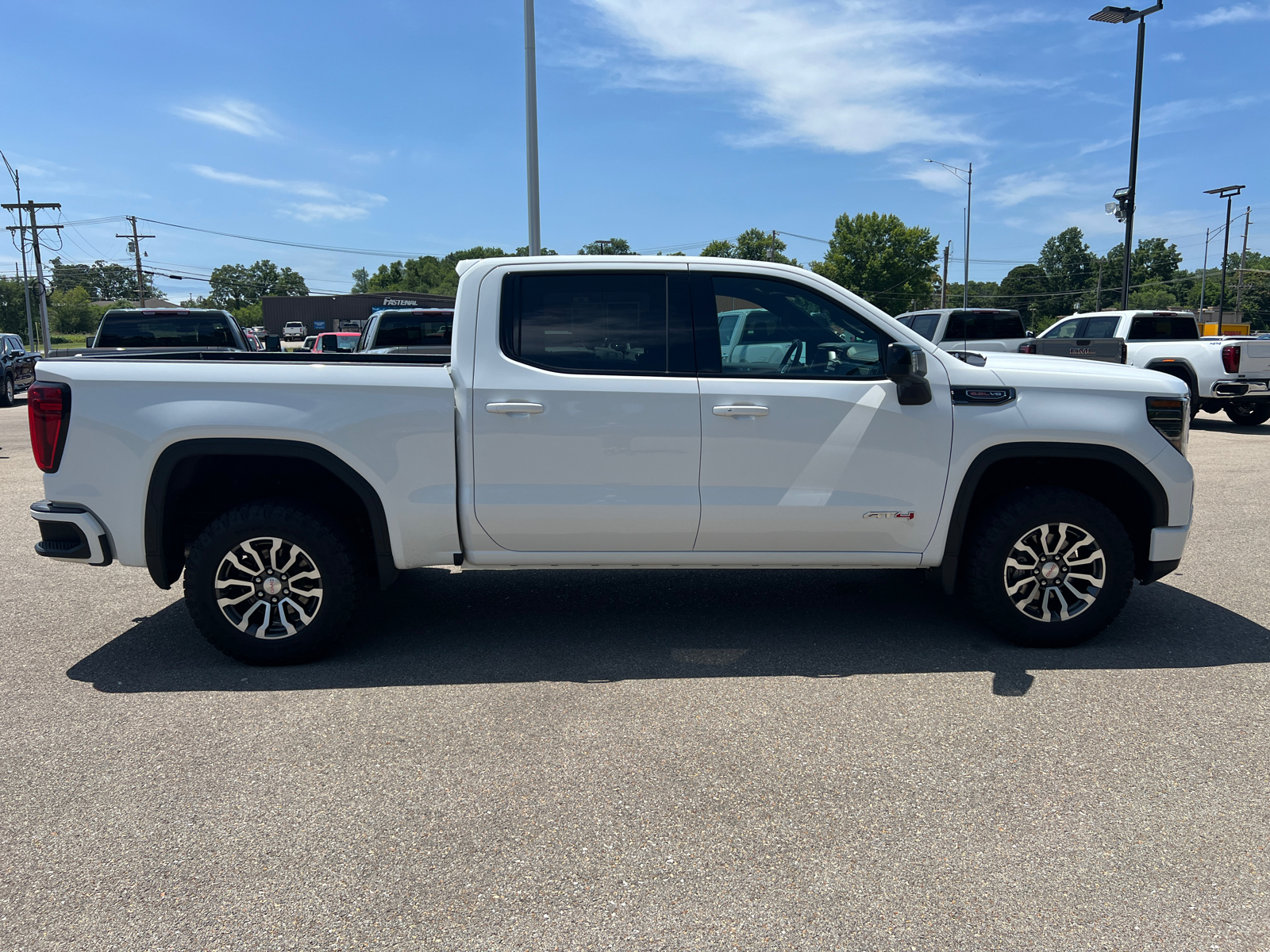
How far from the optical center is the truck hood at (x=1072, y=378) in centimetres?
458

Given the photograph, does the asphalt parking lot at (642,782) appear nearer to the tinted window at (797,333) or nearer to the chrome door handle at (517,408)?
the chrome door handle at (517,408)

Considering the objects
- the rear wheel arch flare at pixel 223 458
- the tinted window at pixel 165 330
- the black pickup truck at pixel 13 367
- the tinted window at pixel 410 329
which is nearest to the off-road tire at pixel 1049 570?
the rear wheel arch flare at pixel 223 458

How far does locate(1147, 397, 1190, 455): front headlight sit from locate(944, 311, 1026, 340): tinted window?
45.3ft

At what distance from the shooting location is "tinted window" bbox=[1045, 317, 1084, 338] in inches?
701

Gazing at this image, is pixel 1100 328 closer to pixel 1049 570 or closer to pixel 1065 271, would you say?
pixel 1049 570

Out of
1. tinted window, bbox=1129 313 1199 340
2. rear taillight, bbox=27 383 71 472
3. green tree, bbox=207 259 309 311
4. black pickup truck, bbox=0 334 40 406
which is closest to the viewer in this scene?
rear taillight, bbox=27 383 71 472

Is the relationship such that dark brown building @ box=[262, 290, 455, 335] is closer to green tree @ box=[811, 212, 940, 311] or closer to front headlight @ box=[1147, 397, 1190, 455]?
green tree @ box=[811, 212, 940, 311]

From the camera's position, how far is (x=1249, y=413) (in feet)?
52.4

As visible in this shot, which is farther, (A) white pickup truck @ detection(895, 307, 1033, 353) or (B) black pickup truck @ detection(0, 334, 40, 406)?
(B) black pickup truck @ detection(0, 334, 40, 406)

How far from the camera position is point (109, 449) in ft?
14.3

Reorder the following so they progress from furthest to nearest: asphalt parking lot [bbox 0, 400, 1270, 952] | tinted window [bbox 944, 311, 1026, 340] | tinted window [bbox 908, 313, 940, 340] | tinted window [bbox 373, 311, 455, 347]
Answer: tinted window [bbox 908, 313, 940, 340], tinted window [bbox 944, 311, 1026, 340], tinted window [bbox 373, 311, 455, 347], asphalt parking lot [bbox 0, 400, 1270, 952]

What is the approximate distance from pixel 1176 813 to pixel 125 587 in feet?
19.7

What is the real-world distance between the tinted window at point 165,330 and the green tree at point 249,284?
15173 cm

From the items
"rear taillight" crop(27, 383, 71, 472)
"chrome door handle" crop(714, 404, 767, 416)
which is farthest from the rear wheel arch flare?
"chrome door handle" crop(714, 404, 767, 416)
